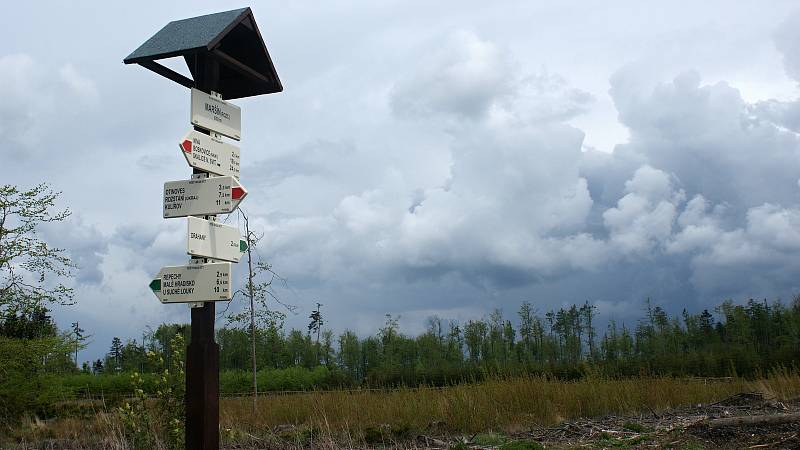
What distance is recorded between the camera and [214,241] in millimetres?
6059

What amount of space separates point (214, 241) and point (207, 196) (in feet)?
1.34

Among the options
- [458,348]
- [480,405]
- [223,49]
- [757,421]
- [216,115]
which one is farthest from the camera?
[458,348]

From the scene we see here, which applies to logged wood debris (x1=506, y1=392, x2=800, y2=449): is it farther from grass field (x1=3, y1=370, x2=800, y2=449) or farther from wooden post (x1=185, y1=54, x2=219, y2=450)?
wooden post (x1=185, y1=54, x2=219, y2=450)

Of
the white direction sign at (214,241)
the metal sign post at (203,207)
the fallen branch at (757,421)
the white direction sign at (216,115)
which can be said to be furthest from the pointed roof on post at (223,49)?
the fallen branch at (757,421)

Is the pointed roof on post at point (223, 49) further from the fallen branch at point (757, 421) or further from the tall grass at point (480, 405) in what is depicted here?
the fallen branch at point (757, 421)

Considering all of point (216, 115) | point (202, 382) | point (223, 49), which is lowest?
point (202, 382)

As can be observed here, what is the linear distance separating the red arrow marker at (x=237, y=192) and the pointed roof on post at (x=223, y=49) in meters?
1.38

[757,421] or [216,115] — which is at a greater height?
[216,115]

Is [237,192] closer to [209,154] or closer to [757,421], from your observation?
[209,154]

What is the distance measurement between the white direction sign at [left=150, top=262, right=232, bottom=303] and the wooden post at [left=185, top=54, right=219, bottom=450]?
16cm

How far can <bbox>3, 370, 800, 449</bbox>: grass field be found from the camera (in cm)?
962

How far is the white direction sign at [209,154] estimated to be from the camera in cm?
603

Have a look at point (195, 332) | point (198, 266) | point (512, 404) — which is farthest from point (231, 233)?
point (512, 404)

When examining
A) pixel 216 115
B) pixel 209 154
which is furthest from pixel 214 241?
pixel 216 115
